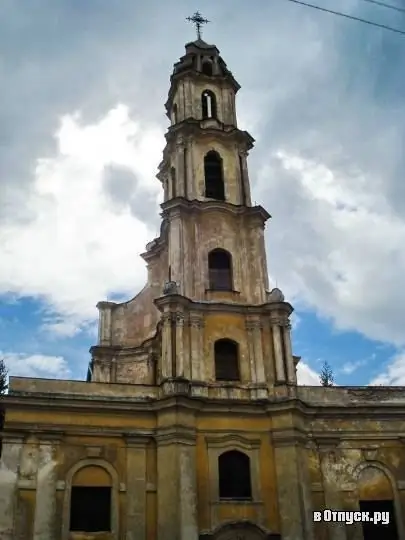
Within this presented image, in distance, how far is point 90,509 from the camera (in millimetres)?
19766

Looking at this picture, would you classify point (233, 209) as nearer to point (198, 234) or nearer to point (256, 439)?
point (198, 234)

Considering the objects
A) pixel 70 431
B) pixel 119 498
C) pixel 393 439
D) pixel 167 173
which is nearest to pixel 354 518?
pixel 393 439

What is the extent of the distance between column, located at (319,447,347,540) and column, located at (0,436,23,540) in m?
10.4

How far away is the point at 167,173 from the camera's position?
29406 mm

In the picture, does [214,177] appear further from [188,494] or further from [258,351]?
[188,494]

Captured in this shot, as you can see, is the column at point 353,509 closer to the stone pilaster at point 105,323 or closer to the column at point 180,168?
the stone pilaster at point 105,323

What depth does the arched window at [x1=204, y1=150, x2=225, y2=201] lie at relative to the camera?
89.5ft

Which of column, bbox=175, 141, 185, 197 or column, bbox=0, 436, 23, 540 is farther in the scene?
column, bbox=175, 141, 185, 197

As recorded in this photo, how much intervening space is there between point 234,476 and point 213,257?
8.86 meters

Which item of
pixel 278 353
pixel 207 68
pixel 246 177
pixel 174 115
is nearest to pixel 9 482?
pixel 278 353

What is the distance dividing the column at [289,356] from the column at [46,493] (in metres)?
8.59

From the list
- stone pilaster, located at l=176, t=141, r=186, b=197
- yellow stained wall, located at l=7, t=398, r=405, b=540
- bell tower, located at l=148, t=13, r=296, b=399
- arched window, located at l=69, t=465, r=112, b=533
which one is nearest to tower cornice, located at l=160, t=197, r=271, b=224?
bell tower, located at l=148, t=13, r=296, b=399

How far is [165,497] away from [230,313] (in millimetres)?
7304

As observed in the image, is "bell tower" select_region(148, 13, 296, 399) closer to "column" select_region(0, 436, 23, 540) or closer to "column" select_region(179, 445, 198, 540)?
"column" select_region(179, 445, 198, 540)
